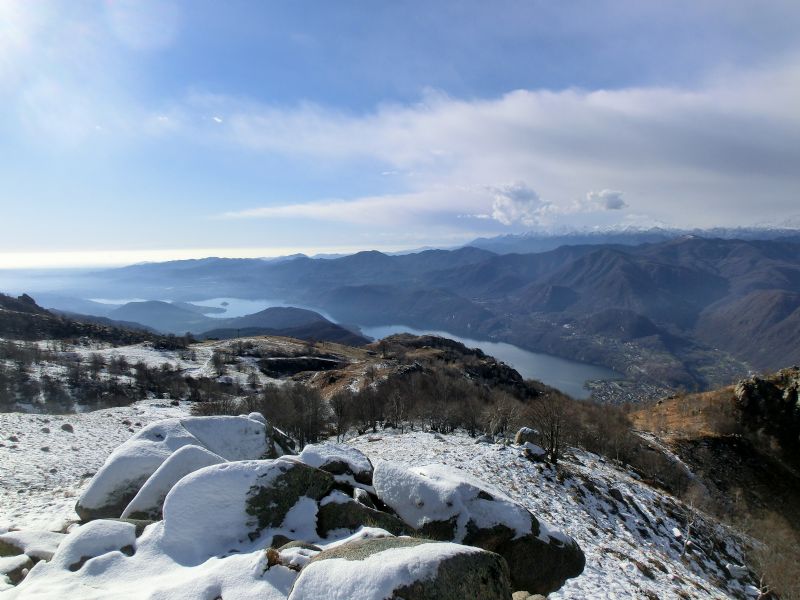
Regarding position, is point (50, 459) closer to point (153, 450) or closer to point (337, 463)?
point (153, 450)

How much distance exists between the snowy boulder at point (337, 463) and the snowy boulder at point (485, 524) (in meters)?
1.03

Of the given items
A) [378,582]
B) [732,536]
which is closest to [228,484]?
[378,582]

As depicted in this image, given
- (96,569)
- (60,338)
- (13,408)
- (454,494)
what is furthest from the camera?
(60,338)

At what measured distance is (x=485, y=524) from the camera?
460 inches

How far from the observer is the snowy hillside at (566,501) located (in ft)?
59.4

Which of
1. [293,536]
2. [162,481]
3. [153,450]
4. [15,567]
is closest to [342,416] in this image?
[153,450]

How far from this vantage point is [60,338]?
11525 cm

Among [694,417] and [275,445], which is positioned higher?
[275,445]

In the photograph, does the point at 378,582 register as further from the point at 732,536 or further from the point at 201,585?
the point at 732,536

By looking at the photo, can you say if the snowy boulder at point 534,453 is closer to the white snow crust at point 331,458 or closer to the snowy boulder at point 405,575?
the white snow crust at point 331,458

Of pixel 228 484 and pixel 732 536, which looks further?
pixel 732 536

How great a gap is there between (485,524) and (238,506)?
6.76 m

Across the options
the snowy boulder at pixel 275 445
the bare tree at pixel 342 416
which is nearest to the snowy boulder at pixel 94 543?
the snowy boulder at pixel 275 445

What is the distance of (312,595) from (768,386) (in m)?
91.2
